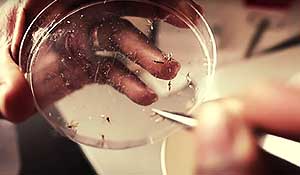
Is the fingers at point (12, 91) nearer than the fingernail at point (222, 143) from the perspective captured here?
No

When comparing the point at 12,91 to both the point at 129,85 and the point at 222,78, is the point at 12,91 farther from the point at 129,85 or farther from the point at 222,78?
the point at 222,78

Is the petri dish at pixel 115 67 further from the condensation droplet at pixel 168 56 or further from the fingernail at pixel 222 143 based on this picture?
the fingernail at pixel 222 143

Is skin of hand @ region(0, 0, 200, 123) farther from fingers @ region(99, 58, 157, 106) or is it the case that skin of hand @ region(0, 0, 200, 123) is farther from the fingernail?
the fingernail

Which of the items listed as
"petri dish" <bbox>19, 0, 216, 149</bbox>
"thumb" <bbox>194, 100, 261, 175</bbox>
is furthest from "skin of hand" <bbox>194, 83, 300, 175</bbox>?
"petri dish" <bbox>19, 0, 216, 149</bbox>

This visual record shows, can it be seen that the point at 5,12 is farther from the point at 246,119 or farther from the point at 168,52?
the point at 246,119

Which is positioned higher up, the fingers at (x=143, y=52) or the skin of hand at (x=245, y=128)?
the fingers at (x=143, y=52)

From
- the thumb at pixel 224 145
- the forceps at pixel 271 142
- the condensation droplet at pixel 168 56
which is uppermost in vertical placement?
the condensation droplet at pixel 168 56

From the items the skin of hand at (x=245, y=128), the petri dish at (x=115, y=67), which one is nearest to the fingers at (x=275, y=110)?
the skin of hand at (x=245, y=128)

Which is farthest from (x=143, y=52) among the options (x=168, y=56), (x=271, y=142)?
(x=271, y=142)
